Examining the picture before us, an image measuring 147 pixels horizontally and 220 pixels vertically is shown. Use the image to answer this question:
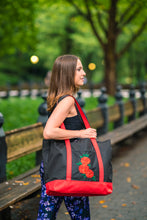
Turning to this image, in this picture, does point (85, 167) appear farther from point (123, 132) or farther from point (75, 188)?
point (123, 132)

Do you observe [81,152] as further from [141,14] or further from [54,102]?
[141,14]

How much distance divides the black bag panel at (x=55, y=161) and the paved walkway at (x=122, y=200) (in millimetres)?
1756

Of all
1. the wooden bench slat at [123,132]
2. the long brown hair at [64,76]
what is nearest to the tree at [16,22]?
the wooden bench slat at [123,132]

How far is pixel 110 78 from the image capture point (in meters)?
17.8

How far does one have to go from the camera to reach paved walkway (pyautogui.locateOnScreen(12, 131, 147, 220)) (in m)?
4.28

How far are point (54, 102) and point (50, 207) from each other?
843 mm

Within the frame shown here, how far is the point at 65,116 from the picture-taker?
8.70 ft

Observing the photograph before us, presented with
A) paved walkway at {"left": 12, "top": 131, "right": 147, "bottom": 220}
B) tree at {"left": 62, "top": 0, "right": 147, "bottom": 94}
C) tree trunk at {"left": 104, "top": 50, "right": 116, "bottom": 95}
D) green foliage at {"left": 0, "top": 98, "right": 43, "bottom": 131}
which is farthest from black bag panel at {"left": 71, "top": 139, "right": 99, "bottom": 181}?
tree trunk at {"left": 104, "top": 50, "right": 116, "bottom": 95}

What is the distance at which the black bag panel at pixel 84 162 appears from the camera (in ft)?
8.49

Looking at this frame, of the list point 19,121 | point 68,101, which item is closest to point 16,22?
point 19,121

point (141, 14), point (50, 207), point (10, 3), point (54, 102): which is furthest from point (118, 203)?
point (141, 14)

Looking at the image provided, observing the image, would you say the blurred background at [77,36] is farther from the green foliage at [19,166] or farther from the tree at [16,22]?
the green foliage at [19,166]

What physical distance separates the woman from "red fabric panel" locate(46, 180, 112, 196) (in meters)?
0.22

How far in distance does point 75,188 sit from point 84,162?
0.20 metres
